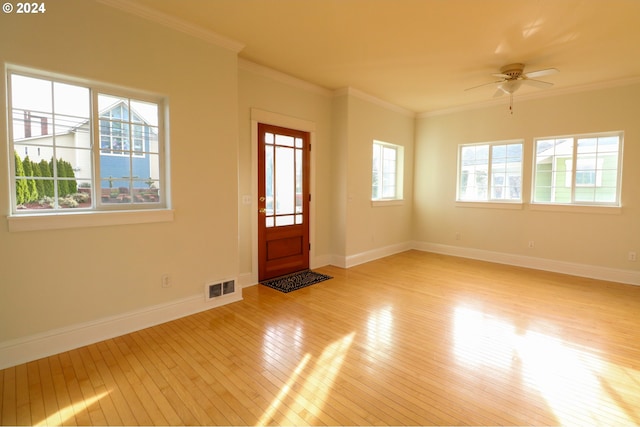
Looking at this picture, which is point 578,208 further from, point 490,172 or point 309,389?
point 309,389

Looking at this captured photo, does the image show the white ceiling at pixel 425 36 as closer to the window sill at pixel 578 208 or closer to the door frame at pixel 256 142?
the door frame at pixel 256 142

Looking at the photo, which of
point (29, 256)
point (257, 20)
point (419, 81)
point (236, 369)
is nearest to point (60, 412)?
point (236, 369)

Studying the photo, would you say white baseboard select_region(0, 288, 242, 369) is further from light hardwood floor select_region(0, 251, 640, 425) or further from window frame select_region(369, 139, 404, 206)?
window frame select_region(369, 139, 404, 206)

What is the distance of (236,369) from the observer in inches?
92.7

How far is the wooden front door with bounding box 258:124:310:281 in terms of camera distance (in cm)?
→ 439

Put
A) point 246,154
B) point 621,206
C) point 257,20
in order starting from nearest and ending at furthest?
1. point 257,20
2. point 246,154
3. point 621,206

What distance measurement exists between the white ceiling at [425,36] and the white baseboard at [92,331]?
9.20 ft

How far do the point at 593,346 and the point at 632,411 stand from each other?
905 mm

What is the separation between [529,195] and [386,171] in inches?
98.1

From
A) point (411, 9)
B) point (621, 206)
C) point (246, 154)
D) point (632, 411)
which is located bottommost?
point (632, 411)

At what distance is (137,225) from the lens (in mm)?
2910

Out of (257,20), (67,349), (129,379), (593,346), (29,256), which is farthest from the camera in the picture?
(257,20)

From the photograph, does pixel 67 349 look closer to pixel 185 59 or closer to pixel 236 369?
pixel 236 369

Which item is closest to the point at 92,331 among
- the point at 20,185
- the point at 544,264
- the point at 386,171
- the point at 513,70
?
the point at 20,185
